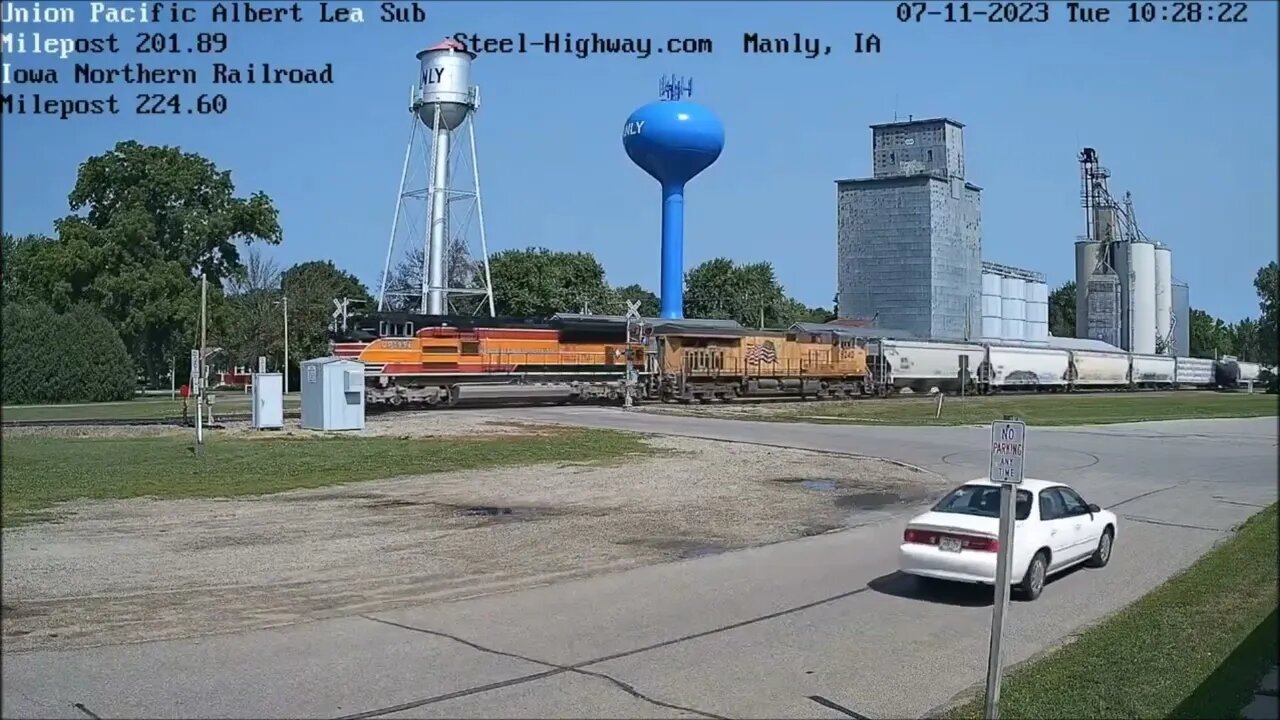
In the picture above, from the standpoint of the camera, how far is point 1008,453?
351 inches

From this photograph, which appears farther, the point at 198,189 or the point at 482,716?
the point at 198,189

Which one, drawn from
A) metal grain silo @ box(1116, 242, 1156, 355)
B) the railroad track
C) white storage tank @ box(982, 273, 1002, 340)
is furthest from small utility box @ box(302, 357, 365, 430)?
metal grain silo @ box(1116, 242, 1156, 355)

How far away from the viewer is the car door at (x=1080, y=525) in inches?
566

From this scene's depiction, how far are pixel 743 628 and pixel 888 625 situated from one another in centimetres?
163

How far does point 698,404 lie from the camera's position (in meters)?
56.6

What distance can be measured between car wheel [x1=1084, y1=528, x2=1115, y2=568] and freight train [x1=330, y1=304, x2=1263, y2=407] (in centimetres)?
3314

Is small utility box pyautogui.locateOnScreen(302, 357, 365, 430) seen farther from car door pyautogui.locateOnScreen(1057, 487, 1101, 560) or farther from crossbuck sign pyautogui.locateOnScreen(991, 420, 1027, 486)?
crossbuck sign pyautogui.locateOnScreen(991, 420, 1027, 486)

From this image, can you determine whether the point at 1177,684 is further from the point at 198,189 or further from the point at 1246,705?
the point at 198,189

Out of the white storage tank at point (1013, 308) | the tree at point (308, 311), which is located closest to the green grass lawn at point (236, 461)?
the tree at point (308, 311)

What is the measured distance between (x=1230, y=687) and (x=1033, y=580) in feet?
15.8

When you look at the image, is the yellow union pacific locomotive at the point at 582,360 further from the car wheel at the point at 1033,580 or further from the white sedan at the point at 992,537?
the car wheel at the point at 1033,580

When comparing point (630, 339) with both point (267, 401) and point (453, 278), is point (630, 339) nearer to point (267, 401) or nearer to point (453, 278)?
point (267, 401)

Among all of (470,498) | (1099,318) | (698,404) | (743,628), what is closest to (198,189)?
A: (698,404)

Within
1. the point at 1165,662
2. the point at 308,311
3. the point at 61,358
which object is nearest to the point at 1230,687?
the point at 1165,662
